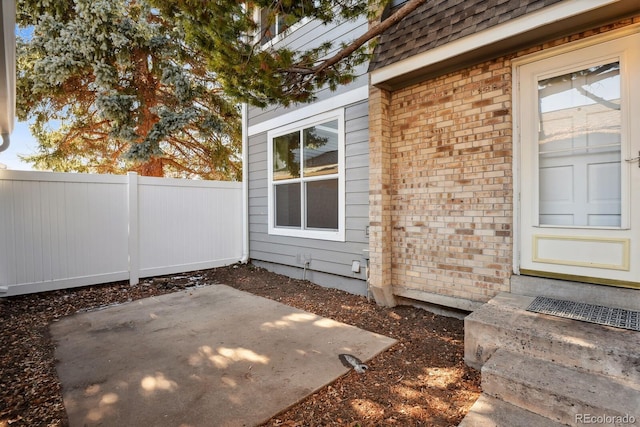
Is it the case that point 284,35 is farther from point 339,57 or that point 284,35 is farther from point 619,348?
point 619,348

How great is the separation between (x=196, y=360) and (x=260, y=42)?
3240 mm

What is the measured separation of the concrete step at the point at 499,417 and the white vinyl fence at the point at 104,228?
5.28m

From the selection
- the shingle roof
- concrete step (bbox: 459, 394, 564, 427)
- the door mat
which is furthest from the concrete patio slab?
the shingle roof

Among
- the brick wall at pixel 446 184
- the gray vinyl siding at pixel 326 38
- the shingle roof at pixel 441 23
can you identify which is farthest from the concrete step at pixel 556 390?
the gray vinyl siding at pixel 326 38

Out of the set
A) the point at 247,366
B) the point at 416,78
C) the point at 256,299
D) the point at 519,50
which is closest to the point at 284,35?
the point at 416,78

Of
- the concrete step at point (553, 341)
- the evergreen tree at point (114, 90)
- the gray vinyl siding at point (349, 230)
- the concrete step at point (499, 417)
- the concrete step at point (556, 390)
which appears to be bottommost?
the concrete step at point (499, 417)

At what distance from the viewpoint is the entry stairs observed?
174 centimetres

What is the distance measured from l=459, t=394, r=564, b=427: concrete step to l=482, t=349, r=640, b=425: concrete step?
1.5 inches

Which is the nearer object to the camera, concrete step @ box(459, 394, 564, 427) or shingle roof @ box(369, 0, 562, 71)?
concrete step @ box(459, 394, 564, 427)

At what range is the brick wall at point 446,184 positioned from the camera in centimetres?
315

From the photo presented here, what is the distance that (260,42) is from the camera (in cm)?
338

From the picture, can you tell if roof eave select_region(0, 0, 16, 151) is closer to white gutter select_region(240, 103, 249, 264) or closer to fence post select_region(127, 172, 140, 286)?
fence post select_region(127, 172, 140, 286)

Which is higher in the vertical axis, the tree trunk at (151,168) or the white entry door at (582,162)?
the tree trunk at (151,168)

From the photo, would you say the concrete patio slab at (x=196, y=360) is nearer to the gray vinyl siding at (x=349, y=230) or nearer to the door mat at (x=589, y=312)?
the gray vinyl siding at (x=349, y=230)
